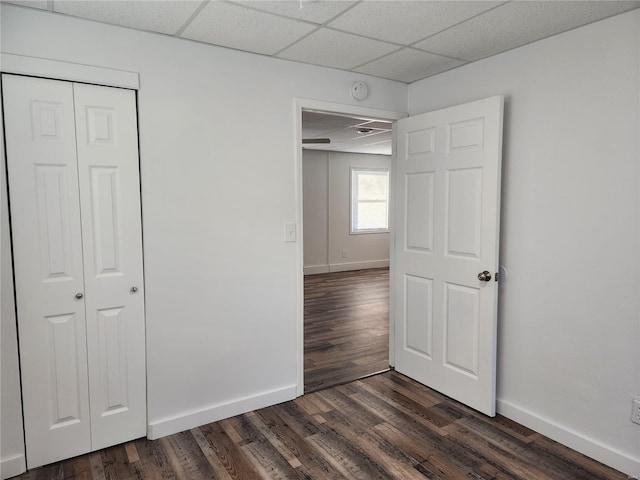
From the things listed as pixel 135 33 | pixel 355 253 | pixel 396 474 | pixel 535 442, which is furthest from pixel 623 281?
pixel 355 253

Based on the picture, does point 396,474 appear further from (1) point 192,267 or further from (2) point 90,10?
(2) point 90,10

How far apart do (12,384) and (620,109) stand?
11.2 feet

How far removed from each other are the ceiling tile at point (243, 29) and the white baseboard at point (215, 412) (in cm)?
227

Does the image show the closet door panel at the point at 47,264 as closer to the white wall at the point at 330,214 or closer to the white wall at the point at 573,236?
the white wall at the point at 573,236

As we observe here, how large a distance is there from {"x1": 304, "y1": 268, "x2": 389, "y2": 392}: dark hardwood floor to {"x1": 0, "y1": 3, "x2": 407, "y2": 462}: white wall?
1.95 ft

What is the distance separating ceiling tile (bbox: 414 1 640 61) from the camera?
2.05m

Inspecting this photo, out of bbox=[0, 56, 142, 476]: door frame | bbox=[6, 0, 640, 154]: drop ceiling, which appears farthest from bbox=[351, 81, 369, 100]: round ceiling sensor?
bbox=[0, 56, 142, 476]: door frame

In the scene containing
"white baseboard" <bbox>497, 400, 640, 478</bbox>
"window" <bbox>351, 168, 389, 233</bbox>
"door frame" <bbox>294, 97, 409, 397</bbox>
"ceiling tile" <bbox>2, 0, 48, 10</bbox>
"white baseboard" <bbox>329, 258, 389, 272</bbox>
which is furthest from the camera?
"window" <bbox>351, 168, 389, 233</bbox>

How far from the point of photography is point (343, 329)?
4703mm

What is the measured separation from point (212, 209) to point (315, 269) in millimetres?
5517

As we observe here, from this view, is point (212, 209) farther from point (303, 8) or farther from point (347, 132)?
point (347, 132)

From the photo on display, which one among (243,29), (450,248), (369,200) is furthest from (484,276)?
(369,200)

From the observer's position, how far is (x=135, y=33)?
2332 mm

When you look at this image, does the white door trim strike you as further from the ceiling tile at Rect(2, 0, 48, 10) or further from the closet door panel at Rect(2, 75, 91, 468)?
the ceiling tile at Rect(2, 0, 48, 10)
